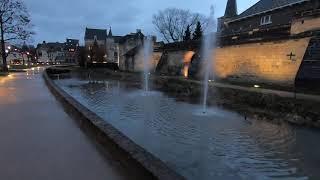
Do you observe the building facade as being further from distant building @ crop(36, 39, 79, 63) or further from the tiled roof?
distant building @ crop(36, 39, 79, 63)

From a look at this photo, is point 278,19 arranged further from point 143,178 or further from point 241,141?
point 143,178

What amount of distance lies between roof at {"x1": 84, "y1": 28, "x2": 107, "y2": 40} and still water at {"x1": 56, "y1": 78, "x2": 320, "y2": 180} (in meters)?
112

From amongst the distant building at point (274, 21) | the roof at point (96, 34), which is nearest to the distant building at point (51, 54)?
the roof at point (96, 34)

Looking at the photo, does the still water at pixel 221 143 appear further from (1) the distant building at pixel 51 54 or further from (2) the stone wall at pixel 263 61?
(1) the distant building at pixel 51 54

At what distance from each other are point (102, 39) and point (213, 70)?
95.3 m

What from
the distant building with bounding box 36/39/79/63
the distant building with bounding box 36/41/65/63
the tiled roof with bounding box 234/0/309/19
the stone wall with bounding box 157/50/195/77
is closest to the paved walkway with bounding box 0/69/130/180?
the tiled roof with bounding box 234/0/309/19

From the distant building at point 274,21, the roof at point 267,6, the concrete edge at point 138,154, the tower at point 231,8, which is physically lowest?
the concrete edge at point 138,154

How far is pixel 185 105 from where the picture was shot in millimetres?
17875

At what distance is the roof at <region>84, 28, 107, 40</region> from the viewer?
124500mm

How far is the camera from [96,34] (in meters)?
125

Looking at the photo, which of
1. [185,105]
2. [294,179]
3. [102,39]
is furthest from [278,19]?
[102,39]

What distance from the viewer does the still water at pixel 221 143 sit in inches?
292

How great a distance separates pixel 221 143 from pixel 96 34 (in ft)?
391

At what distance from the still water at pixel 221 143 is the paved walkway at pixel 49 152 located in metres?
1.56
